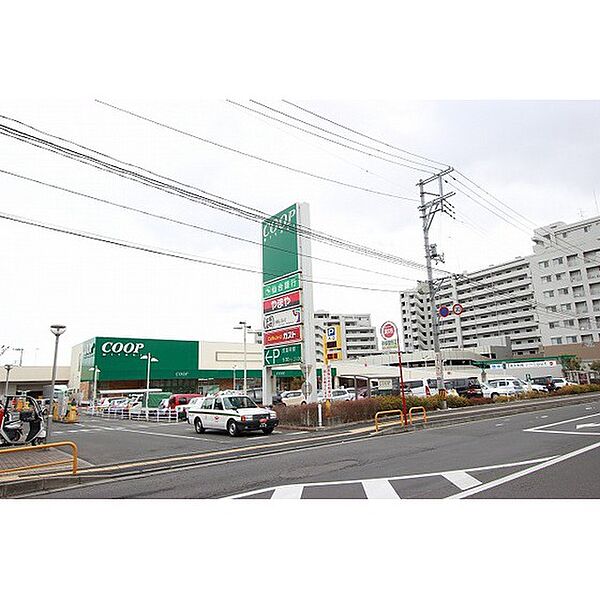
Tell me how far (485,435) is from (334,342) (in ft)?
20.7

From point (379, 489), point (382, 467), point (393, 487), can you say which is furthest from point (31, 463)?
point (393, 487)

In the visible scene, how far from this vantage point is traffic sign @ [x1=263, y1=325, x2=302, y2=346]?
2009 cm

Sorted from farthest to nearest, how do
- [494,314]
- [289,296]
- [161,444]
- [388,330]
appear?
[494,314], [289,296], [388,330], [161,444]

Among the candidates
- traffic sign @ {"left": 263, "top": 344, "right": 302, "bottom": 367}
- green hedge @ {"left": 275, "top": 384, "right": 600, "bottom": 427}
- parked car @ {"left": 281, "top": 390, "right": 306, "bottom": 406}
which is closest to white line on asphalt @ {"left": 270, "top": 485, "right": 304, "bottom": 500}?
green hedge @ {"left": 275, "top": 384, "right": 600, "bottom": 427}

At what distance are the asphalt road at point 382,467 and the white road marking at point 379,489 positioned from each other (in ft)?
0.05

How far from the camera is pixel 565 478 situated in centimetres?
754

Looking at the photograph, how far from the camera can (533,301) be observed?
71188 mm

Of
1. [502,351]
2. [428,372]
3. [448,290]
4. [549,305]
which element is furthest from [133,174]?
[448,290]

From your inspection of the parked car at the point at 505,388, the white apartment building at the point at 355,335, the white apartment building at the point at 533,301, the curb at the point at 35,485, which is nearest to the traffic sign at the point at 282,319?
the curb at the point at 35,485

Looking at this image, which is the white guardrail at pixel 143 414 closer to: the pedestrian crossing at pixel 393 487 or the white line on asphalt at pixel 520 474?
the pedestrian crossing at pixel 393 487

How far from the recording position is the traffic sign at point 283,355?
20.0 m

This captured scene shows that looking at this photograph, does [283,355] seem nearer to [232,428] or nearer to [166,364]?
[232,428]

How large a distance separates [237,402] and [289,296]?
17.7ft
